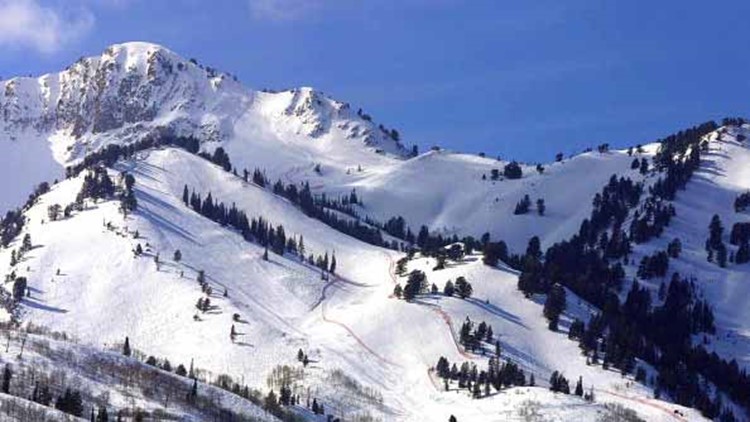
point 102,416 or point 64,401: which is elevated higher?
point 64,401

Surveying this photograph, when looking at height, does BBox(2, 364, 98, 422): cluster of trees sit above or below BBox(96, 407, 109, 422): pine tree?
above

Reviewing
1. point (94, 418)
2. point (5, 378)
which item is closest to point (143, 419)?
point (94, 418)

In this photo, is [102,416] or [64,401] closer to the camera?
[102,416]

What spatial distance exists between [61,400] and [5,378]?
402 inches

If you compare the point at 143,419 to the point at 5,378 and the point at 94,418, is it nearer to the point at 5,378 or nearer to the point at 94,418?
the point at 94,418

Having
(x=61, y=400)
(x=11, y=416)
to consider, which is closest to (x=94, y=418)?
(x=61, y=400)

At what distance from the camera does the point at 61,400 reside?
7672 inches

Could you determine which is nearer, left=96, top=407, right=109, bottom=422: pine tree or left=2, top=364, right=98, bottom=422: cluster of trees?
left=96, top=407, right=109, bottom=422: pine tree

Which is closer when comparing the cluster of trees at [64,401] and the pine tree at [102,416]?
the pine tree at [102,416]

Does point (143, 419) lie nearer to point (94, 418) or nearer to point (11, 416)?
point (94, 418)

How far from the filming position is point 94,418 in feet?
639

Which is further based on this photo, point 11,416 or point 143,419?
point 143,419

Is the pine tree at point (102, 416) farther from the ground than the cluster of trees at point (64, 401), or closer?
closer

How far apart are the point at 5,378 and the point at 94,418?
49.3 ft
